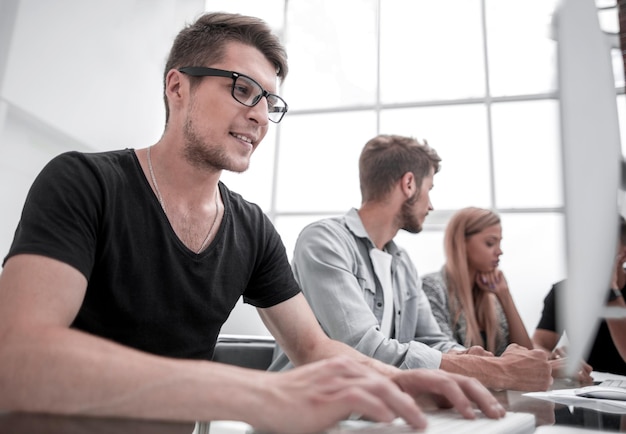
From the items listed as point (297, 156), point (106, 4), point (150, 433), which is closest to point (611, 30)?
point (150, 433)

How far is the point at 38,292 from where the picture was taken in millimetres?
621

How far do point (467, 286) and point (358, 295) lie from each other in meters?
1.11

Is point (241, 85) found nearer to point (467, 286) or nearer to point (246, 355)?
point (246, 355)

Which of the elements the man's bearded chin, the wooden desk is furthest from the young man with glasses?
the man's bearded chin

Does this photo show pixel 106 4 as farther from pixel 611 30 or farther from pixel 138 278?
pixel 611 30

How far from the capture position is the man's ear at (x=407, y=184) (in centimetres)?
183

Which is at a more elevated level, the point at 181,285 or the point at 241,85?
the point at 241,85

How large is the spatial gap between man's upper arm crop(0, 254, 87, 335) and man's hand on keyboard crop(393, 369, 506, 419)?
1.43 ft

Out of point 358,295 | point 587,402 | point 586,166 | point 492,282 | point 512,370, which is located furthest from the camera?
point 492,282

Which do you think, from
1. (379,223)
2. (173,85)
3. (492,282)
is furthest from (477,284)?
(173,85)

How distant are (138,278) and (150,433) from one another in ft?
1.91

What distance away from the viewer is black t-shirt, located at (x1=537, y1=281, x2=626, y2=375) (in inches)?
20.2

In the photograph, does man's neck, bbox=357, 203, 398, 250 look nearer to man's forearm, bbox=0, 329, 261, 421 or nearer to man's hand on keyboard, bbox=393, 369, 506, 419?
man's hand on keyboard, bbox=393, 369, 506, 419

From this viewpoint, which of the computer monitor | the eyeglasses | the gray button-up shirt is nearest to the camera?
the computer monitor
